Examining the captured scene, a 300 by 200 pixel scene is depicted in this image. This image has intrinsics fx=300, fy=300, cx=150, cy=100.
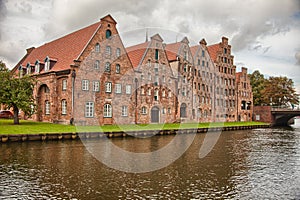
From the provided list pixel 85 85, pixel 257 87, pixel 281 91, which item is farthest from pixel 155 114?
pixel 257 87

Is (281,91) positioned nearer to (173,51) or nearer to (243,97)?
(243,97)

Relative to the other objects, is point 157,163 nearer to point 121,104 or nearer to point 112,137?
point 112,137

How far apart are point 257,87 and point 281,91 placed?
7.96 m

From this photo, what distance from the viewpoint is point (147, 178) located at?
13.0 meters

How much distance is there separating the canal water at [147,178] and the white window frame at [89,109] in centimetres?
1421

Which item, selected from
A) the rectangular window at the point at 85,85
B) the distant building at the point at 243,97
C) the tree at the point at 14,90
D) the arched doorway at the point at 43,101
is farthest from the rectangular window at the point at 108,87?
the distant building at the point at 243,97

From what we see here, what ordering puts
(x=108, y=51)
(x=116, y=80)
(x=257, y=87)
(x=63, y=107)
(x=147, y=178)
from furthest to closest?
(x=257, y=87)
(x=116, y=80)
(x=108, y=51)
(x=63, y=107)
(x=147, y=178)

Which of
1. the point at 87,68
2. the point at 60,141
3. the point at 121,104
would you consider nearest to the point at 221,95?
the point at 121,104

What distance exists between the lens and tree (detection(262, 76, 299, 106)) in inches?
2640

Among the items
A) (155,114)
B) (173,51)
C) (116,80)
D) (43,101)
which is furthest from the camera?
(173,51)

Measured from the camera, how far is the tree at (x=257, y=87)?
7328cm

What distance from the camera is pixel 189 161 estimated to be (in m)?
17.2

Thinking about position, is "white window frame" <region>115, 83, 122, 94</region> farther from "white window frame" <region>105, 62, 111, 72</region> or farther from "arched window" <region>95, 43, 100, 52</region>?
"arched window" <region>95, 43, 100, 52</region>

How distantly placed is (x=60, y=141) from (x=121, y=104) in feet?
45.3
